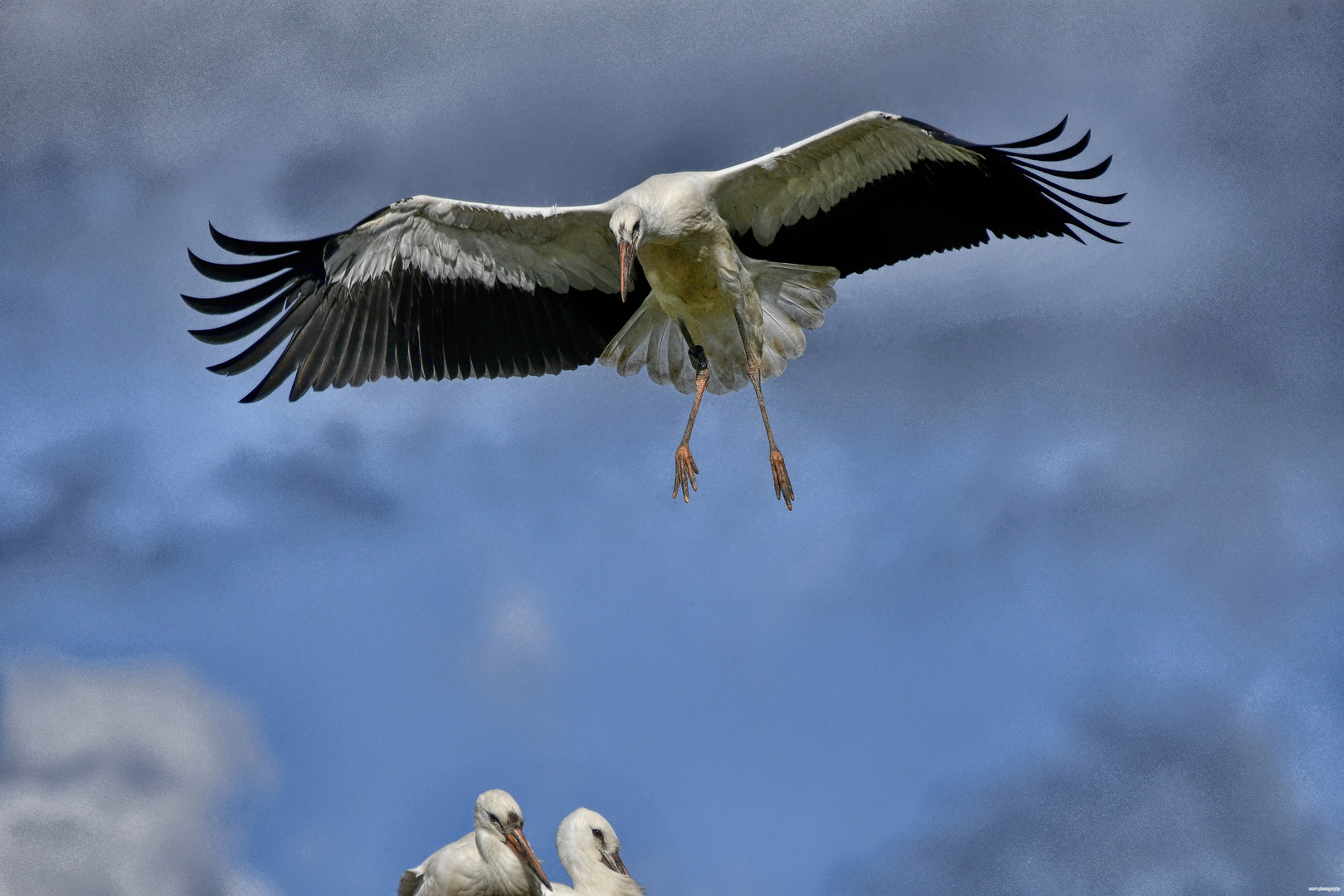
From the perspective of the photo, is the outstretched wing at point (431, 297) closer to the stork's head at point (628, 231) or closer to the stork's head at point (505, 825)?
the stork's head at point (628, 231)

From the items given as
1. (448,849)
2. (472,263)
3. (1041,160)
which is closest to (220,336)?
(472,263)

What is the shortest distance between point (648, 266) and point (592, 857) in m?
3.33

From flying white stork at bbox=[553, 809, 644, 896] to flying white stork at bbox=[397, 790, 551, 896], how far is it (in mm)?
597

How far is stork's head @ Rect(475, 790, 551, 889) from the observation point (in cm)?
529

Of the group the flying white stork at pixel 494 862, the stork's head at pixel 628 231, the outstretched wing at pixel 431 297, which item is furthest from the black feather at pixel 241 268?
the flying white stork at pixel 494 862

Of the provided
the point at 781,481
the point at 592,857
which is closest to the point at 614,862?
the point at 592,857

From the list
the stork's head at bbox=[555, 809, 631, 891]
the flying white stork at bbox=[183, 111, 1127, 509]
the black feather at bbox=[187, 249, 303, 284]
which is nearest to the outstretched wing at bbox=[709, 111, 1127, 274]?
the flying white stork at bbox=[183, 111, 1127, 509]

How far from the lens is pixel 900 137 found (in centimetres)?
689

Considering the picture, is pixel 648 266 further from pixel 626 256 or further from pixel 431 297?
pixel 431 297

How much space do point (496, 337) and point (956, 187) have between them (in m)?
2.96

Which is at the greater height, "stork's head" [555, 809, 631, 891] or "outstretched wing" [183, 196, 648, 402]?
"outstretched wing" [183, 196, 648, 402]

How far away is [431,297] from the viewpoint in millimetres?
7660

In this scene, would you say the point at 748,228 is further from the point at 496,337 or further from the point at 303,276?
the point at 303,276

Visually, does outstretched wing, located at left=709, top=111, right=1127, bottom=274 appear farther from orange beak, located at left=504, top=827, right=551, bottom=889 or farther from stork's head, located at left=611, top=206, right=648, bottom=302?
orange beak, located at left=504, top=827, right=551, bottom=889
